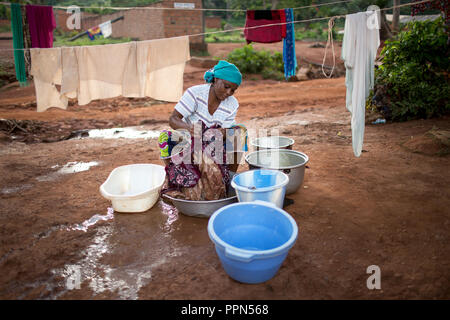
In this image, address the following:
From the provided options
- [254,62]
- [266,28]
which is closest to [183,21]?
[254,62]

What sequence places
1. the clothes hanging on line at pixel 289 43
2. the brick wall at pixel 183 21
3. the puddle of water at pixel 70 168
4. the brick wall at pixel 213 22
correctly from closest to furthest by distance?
the puddle of water at pixel 70 168
the clothes hanging on line at pixel 289 43
the brick wall at pixel 183 21
the brick wall at pixel 213 22

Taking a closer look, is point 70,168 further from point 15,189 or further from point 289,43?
point 289,43

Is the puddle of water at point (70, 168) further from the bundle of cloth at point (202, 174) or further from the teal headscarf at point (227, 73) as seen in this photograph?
the teal headscarf at point (227, 73)

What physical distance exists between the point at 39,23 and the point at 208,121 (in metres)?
2.98

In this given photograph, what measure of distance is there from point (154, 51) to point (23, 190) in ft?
6.77

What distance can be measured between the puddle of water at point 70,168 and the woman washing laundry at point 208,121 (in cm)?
157

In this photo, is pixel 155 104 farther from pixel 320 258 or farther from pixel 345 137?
pixel 320 258

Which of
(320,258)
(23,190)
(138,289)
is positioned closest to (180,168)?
(138,289)

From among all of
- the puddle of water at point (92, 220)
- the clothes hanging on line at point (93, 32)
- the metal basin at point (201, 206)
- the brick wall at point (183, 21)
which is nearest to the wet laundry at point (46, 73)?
the puddle of water at point (92, 220)

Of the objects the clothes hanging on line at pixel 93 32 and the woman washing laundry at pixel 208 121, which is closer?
the woman washing laundry at pixel 208 121

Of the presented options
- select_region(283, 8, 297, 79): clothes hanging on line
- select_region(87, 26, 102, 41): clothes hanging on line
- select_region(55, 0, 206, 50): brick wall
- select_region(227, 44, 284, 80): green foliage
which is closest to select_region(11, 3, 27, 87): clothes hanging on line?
select_region(283, 8, 297, 79): clothes hanging on line

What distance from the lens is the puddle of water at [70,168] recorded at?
142 inches

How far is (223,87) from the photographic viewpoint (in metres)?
2.61

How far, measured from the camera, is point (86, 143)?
16.4 ft
